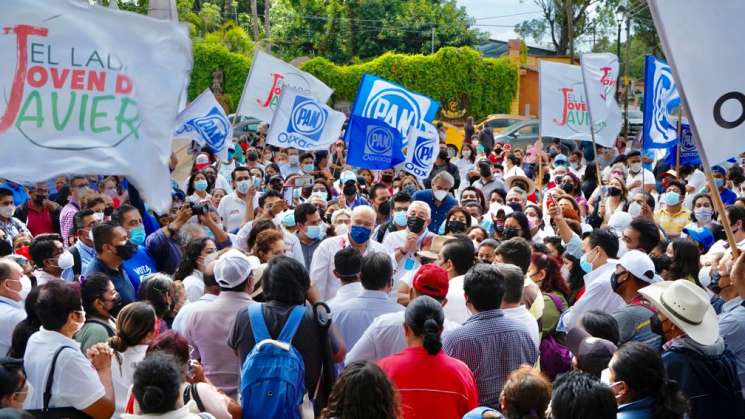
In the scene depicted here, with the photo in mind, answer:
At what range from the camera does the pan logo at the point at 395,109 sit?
1138 centimetres

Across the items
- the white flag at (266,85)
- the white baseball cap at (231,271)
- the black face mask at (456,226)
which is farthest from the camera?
the white flag at (266,85)

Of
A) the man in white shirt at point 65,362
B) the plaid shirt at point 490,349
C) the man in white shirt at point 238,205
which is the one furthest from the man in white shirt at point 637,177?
the man in white shirt at point 65,362

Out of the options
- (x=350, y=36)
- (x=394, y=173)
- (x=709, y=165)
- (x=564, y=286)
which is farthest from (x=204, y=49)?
(x=709, y=165)

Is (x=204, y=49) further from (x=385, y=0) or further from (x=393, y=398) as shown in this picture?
(x=393, y=398)

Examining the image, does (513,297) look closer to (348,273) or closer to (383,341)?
(383,341)

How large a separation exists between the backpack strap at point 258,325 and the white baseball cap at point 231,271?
0.41 m

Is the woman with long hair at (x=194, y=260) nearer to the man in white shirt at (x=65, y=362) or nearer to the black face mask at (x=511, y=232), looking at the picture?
→ the man in white shirt at (x=65, y=362)

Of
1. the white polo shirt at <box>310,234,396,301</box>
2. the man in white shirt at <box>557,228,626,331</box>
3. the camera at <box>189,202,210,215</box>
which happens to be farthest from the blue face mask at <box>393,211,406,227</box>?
the man in white shirt at <box>557,228,626,331</box>

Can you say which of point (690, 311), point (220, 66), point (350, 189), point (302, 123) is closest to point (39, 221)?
point (350, 189)

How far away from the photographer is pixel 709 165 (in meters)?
4.16

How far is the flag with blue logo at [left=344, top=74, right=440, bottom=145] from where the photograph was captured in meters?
11.3

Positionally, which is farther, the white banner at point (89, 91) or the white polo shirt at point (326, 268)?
the white polo shirt at point (326, 268)

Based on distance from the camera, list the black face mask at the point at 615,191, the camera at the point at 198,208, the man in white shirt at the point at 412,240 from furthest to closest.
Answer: the black face mask at the point at 615,191 → the camera at the point at 198,208 → the man in white shirt at the point at 412,240

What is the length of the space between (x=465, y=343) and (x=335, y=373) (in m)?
0.81
